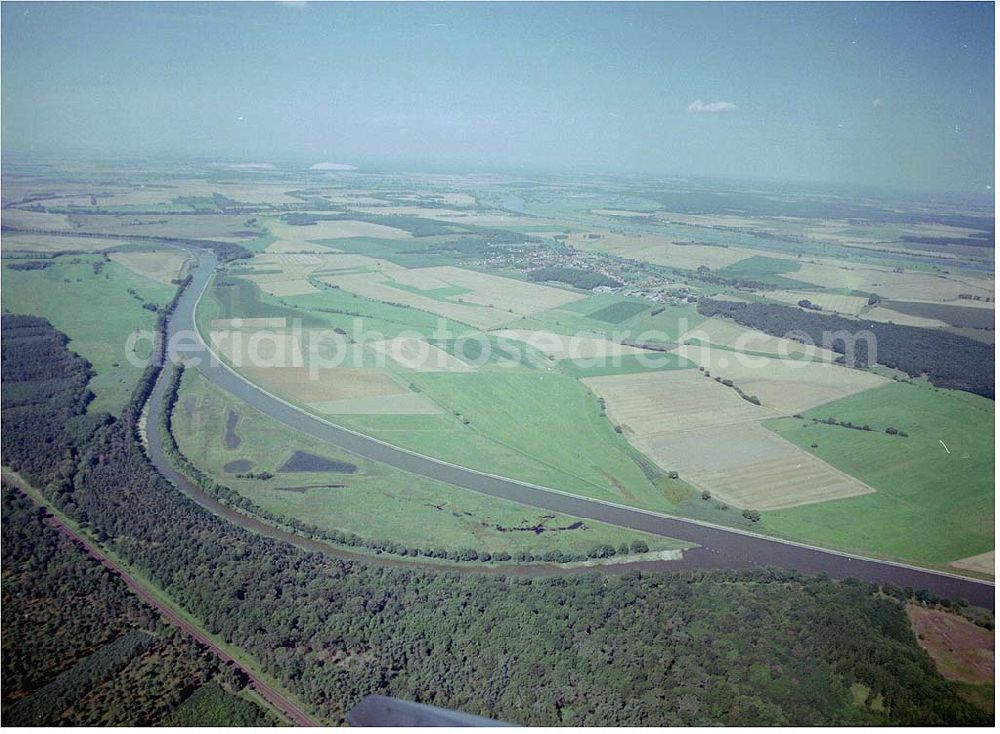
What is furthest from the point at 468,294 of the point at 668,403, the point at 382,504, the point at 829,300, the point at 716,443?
the point at 382,504

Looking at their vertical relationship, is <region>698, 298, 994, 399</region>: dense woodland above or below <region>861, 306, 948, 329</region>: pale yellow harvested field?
below

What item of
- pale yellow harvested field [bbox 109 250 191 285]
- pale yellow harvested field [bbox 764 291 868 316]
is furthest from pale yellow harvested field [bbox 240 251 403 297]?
pale yellow harvested field [bbox 764 291 868 316]

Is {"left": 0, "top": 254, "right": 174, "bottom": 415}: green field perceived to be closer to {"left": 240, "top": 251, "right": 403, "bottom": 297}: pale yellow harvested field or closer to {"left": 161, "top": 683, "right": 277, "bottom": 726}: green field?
{"left": 240, "top": 251, "right": 403, "bottom": 297}: pale yellow harvested field

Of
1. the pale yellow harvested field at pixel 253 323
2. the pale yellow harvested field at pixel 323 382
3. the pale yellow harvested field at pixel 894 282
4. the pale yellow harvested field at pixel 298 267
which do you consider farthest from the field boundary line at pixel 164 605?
the pale yellow harvested field at pixel 894 282

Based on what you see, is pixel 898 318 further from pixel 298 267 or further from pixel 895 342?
pixel 298 267

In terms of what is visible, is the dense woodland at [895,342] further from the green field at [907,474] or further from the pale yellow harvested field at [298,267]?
the pale yellow harvested field at [298,267]

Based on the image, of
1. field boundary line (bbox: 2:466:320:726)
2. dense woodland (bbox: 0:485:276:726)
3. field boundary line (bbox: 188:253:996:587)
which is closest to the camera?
dense woodland (bbox: 0:485:276:726)

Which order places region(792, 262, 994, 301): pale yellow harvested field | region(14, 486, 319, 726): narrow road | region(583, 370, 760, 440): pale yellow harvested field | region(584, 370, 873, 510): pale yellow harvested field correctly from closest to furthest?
1. region(14, 486, 319, 726): narrow road
2. region(584, 370, 873, 510): pale yellow harvested field
3. region(583, 370, 760, 440): pale yellow harvested field
4. region(792, 262, 994, 301): pale yellow harvested field

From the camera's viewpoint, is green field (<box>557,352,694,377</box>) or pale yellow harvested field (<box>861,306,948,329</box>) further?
pale yellow harvested field (<box>861,306,948,329</box>)
